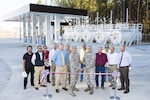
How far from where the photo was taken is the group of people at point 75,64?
920 centimetres

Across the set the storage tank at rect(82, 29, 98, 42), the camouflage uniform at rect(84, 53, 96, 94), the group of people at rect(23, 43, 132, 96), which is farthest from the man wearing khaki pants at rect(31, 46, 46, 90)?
the storage tank at rect(82, 29, 98, 42)

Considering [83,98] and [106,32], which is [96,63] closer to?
[83,98]

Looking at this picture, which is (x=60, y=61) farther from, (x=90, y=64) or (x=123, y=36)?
(x=123, y=36)

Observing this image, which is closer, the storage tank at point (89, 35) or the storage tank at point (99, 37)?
the storage tank at point (99, 37)

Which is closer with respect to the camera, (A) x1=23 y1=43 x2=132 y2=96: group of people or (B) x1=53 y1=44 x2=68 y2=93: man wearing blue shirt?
(A) x1=23 y1=43 x2=132 y2=96: group of people

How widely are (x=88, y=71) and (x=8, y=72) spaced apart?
5752mm

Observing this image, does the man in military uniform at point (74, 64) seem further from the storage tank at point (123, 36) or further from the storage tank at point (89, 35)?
the storage tank at point (89, 35)

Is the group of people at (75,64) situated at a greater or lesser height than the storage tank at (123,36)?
lesser

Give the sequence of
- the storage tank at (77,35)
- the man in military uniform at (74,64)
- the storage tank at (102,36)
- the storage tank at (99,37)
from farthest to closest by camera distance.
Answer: the storage tank at (77,35) → the storage tank at (99,37) → the storage tank at (102,36) → the man in military uniform at (74,64)

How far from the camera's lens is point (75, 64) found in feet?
30.1

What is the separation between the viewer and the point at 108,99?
28.2ft

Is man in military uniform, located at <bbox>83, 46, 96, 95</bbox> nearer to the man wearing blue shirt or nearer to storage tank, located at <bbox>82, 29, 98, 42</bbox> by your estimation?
the man wearing blue shirt

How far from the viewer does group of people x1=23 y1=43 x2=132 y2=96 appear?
9.20m

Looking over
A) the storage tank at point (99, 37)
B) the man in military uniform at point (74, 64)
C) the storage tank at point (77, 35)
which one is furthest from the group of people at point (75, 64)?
the storage tank at point (77, 35)
